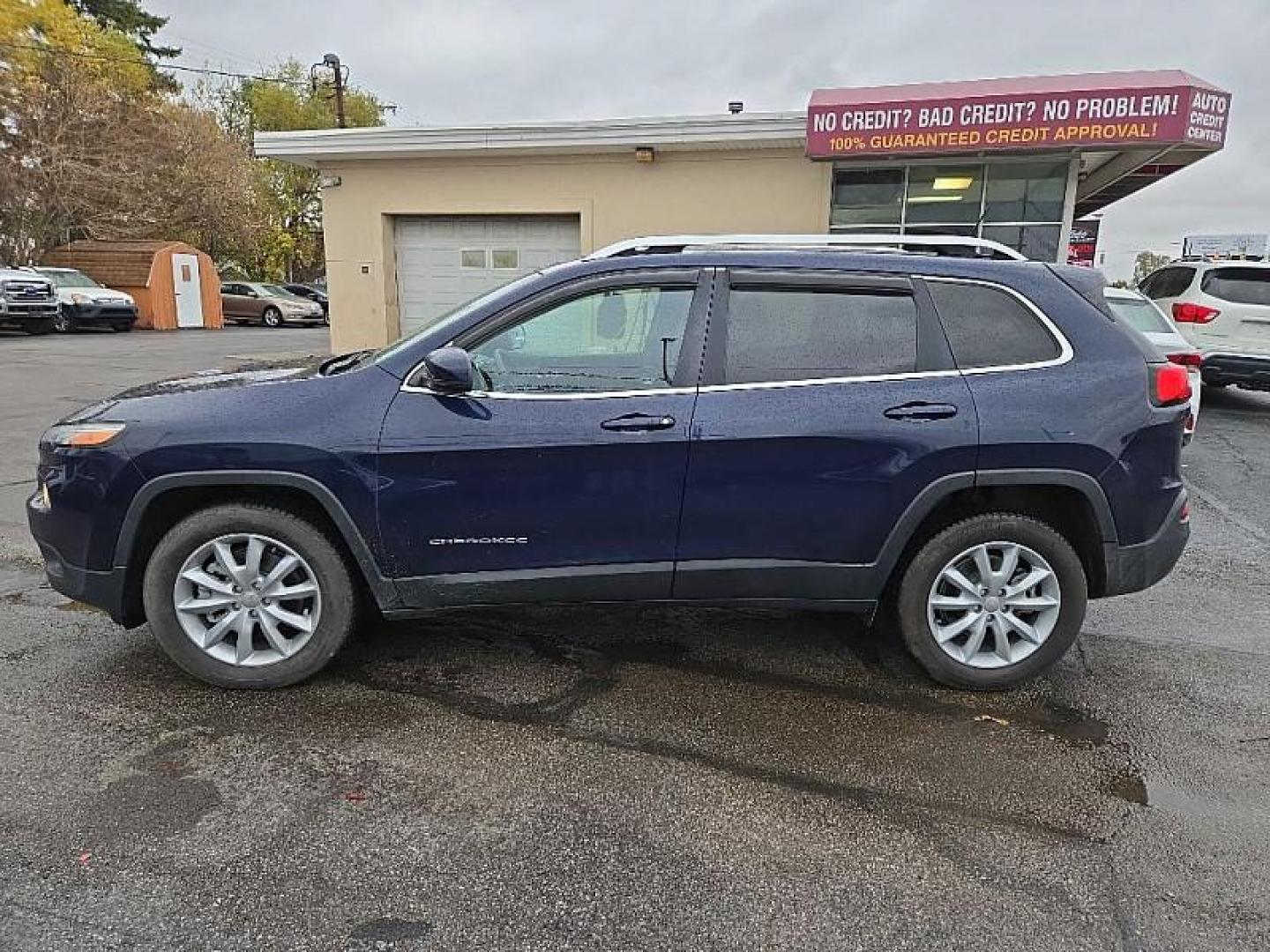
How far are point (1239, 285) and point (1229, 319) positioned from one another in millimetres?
512

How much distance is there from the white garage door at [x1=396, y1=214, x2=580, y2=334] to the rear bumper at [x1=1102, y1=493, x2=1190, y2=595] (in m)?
10.6

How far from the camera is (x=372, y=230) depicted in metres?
13.5

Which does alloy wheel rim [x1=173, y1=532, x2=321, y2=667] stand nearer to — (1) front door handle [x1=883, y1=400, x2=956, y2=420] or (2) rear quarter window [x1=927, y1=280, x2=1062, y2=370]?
(1) front door handle [x1=883, y1=400, x2=956, y2=420]

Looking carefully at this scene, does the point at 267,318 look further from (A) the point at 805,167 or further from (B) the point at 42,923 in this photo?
(B) the point at 42,923

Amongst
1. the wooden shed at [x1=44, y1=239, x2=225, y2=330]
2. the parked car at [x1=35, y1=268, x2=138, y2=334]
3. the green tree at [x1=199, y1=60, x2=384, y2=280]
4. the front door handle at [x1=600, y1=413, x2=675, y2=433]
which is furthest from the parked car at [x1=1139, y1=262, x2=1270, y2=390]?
the green tree at [x1=199, y1=60, x2=384, y2=280]

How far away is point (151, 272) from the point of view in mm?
25781

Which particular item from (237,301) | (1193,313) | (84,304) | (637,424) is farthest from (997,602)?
(237,301)

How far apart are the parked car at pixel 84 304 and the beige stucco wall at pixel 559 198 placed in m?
12.2

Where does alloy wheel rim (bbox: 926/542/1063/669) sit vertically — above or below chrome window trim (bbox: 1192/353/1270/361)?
below

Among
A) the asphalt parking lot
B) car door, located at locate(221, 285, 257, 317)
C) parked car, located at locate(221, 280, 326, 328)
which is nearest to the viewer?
the asphalt parking lot

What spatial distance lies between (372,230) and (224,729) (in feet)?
38.9

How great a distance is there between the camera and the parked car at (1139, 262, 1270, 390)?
1023 centimetres

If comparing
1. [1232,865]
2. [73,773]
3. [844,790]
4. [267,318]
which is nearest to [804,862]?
[844,790]

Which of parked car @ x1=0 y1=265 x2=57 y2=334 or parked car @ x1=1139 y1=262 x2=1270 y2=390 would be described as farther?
parked car @ x1=0 y1=265 x2=57 y2=334
